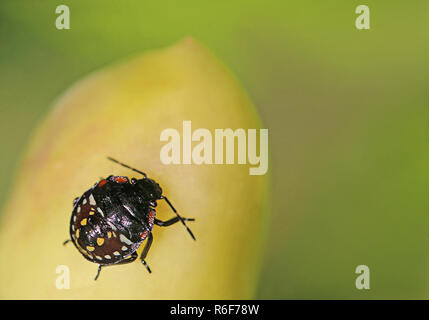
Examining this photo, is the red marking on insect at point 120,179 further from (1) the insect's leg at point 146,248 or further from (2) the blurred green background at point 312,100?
(2) the blurred green background at point 312,100

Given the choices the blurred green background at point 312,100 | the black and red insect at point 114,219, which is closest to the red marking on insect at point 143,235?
the black and red insect at point 114,219

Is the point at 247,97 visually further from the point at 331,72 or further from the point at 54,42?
the point at 54,42

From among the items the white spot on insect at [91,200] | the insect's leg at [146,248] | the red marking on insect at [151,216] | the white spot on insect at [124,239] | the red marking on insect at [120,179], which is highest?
the red marking on insect at [120,179]

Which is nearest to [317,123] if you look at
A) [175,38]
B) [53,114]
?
[175,38]

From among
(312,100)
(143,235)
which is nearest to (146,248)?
(143,235)

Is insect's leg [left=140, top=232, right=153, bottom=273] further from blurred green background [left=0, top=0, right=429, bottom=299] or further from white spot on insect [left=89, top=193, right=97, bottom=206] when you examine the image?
blurred green background [left=0, top=0, right=429, bottom=299]

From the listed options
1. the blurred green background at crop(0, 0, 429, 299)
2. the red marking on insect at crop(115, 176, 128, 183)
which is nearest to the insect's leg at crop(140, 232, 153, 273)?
the red marking on insect at crop(115, 176, 128, 183)
